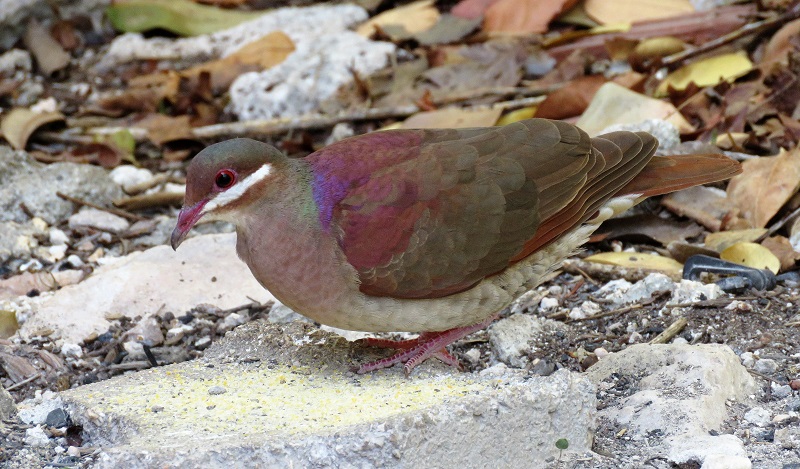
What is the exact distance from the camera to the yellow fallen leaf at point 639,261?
4.86 m

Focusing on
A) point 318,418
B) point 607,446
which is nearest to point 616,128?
point 607,446

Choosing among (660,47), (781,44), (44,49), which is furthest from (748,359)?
(44,49)

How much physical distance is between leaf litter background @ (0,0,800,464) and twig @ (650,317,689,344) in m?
0.02

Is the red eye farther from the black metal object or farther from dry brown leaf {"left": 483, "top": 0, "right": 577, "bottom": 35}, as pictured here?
dry brown leaf {"left": 483, "top": 0, "right": 577, "bottom": 35}

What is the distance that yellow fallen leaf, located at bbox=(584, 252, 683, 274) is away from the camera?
4863mm

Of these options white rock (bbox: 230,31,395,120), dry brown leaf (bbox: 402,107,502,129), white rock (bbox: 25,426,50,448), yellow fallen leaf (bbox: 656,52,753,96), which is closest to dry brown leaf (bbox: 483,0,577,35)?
white rock (bbox: 230,31,395,120)

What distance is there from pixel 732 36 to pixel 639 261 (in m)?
2.29

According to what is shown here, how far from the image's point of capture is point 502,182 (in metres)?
3.97

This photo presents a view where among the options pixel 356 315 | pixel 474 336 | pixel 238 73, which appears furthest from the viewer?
pixel 238 73

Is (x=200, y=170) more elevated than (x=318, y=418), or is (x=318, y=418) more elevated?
(x=200, y=170)

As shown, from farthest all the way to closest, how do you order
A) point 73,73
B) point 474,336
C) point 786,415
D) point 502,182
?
point 73,73 < point 474,336 < point 502,182 < point 786,415

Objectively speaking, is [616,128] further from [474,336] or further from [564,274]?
[474,336]

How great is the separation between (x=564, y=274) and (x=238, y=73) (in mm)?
3388

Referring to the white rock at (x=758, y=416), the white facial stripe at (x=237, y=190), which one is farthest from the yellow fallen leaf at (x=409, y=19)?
the white rock at (x=758, y=416)
